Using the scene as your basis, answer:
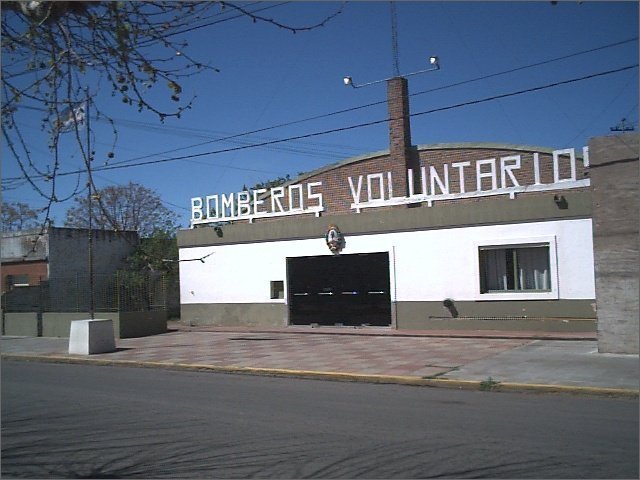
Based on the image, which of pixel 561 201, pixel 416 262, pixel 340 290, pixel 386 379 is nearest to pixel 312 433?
pixel 386 379

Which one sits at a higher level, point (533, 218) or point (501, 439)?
point (533, 218)

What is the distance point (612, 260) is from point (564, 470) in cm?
928

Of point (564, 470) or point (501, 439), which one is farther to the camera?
point (501, 439)

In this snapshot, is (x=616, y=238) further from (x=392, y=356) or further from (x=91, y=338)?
(x=91, y=338)

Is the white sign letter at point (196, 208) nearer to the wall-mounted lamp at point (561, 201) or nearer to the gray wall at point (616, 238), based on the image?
the wall-mounted lamp at point (561, 201)

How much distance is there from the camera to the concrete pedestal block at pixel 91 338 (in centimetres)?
2006

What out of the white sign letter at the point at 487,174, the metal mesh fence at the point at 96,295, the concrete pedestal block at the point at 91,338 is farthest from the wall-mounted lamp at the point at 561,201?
the metal mesh fence at the point at 96,295

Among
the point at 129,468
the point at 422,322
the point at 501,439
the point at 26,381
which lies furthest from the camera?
the point at 422,322

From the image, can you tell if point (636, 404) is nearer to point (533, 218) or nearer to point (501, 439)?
point (501, 439)

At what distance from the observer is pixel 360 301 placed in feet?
84.0

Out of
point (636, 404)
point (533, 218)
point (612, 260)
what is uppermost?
point (533, 218)

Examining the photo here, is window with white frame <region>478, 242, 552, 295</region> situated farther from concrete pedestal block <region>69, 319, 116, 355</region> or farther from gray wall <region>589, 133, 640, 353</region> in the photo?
concrete pedestal block <region>69, 319, 116, 355</region>

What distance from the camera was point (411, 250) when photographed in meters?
23.7

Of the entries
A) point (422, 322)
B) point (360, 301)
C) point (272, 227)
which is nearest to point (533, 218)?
point (422, 322)
